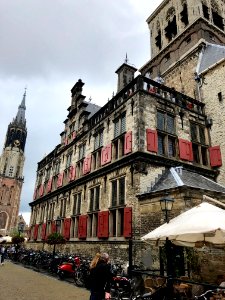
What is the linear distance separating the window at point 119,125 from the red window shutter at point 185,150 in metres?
3.47

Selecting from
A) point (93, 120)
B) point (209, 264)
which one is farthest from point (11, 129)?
point (209, 264)

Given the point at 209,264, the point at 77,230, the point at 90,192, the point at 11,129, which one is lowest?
the point at 209,264

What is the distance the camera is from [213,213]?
5.23m

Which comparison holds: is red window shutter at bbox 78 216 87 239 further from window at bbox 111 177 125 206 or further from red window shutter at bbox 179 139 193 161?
red window shutter at bbox 179 139 193 161

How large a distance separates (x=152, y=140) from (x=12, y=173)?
67293 mm

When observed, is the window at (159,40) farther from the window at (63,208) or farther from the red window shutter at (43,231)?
the red window shutter at (43,231)

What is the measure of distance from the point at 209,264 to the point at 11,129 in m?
77.5

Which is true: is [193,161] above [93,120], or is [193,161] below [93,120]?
below

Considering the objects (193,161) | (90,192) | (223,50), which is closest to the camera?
(193,161)

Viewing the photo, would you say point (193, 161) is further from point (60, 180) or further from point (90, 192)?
point (60, 180)

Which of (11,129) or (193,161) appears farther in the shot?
(11,129)

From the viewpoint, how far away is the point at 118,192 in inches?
520

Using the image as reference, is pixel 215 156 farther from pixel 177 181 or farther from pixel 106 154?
pixel 106 154

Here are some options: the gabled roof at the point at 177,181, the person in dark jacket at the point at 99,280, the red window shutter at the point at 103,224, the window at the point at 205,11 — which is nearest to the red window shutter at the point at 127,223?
the gabled roof at the point at 177,181
